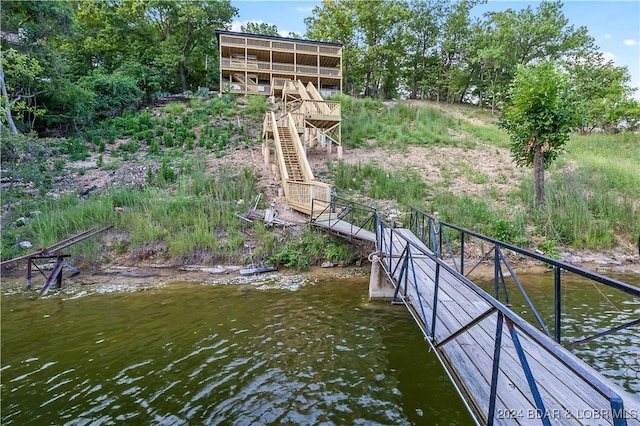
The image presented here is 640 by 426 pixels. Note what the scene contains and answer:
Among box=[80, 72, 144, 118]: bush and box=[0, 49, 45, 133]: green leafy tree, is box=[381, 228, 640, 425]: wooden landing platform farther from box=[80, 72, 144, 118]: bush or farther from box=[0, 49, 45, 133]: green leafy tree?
box=[80, 72, 144, 118]: bush

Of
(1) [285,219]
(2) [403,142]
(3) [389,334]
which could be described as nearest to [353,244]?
(1) [285,219]

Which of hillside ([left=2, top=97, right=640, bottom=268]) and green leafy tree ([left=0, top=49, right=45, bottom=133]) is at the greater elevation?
green leafy tree ([left=0, top=49, right=45, bottom=133])

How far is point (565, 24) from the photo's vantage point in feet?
102

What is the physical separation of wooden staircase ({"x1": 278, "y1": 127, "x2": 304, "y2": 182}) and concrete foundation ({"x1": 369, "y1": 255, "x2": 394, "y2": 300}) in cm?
666

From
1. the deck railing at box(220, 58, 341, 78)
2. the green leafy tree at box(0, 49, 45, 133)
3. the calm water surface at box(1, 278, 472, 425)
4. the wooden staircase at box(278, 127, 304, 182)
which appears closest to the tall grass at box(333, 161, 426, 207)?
the wooden staircase at box(278, 127, 304, 182)

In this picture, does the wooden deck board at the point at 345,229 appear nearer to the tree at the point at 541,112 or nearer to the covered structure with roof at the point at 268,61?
the tree at the point at 541,112

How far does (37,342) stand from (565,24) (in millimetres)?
42344

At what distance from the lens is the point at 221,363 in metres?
5.25

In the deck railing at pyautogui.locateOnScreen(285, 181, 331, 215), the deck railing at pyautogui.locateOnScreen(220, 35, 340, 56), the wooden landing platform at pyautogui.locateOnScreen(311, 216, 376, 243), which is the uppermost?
the deck railing at pyautogui.locateOnScreen(220, 35, 340, 56)

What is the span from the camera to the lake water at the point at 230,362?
417 cm

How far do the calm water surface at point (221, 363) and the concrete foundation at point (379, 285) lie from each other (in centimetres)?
29

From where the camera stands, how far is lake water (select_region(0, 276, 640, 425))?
4168 millimetres

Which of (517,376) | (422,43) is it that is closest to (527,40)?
(422,43)

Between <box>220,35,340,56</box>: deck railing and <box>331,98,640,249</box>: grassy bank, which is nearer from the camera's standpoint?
<box>331,98,640,249</box>: grassy bank
